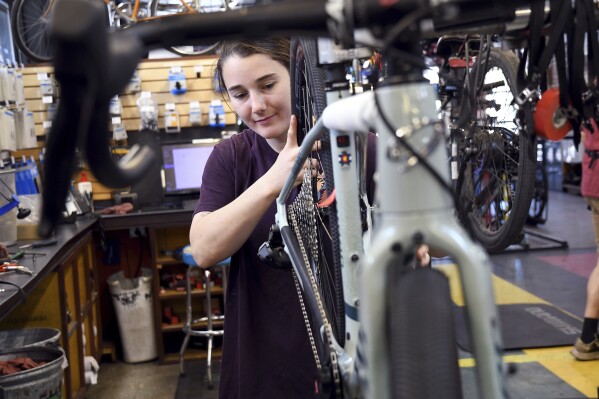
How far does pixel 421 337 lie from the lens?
2.30 ft

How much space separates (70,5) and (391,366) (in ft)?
1.46

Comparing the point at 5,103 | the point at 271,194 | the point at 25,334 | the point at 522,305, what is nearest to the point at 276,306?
the point at 271,194

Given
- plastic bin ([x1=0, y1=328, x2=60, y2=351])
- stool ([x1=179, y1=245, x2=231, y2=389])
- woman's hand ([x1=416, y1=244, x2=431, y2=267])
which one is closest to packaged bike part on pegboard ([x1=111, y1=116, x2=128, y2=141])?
stool ([x1=179, y1=245, x2=231, y2=389])

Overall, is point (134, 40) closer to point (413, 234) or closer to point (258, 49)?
point (413, 234)

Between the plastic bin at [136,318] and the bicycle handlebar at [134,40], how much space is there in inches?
192

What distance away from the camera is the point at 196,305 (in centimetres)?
589

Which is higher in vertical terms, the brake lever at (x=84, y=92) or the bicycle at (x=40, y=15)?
the bicycle at (x=40, y=15)

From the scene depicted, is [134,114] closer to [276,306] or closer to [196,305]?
[196,305]

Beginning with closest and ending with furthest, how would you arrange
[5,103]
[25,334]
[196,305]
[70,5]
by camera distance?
[70,5] < [25,334] < [5,103] < [196,305]

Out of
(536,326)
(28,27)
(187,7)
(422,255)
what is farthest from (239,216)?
(28,27)

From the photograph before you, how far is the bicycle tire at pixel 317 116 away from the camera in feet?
4.09

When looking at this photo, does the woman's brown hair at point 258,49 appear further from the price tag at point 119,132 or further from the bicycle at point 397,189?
the price tag at point 119,132

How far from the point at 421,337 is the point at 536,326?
5.02m

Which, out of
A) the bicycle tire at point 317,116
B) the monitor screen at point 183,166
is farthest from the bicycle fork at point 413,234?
the monitor screen at point 183,166
